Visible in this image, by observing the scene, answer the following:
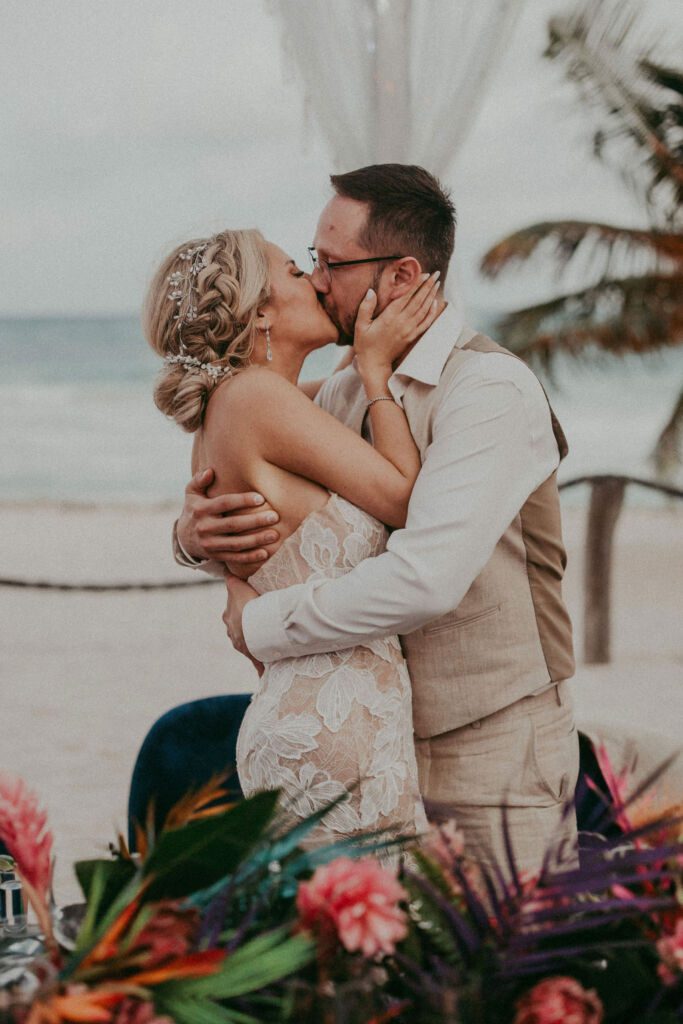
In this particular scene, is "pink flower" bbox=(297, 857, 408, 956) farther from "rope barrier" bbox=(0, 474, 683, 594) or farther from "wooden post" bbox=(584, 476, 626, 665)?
"wooden post" bbox=(584, 476, 626, 665)

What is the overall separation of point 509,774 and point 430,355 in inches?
28.5

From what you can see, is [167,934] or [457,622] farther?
[457,622]

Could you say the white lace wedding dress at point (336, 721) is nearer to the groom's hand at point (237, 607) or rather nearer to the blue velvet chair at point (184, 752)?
the groom's hand at point (237, 607)

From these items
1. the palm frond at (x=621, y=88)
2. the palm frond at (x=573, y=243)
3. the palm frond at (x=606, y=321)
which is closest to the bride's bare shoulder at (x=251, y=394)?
the palm frond at (x=621, y=88)

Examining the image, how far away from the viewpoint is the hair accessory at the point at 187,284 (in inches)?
77.7

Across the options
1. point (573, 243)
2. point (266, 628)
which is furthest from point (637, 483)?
point (573, 243)

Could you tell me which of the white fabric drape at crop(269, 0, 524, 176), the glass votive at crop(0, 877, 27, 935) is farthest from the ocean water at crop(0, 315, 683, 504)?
the glass votive at crop(0, 877, 27, 935)

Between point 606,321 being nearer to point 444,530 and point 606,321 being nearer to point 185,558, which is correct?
point 185,558

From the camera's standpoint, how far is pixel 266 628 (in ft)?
6.02

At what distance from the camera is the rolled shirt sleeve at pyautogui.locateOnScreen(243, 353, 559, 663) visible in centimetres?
169

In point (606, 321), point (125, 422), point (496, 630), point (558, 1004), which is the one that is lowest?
point (558, 1004)

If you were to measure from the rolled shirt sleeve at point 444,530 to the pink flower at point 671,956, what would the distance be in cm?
71

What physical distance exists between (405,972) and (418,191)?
4.55 ft

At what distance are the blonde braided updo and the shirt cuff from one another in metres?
0.38
